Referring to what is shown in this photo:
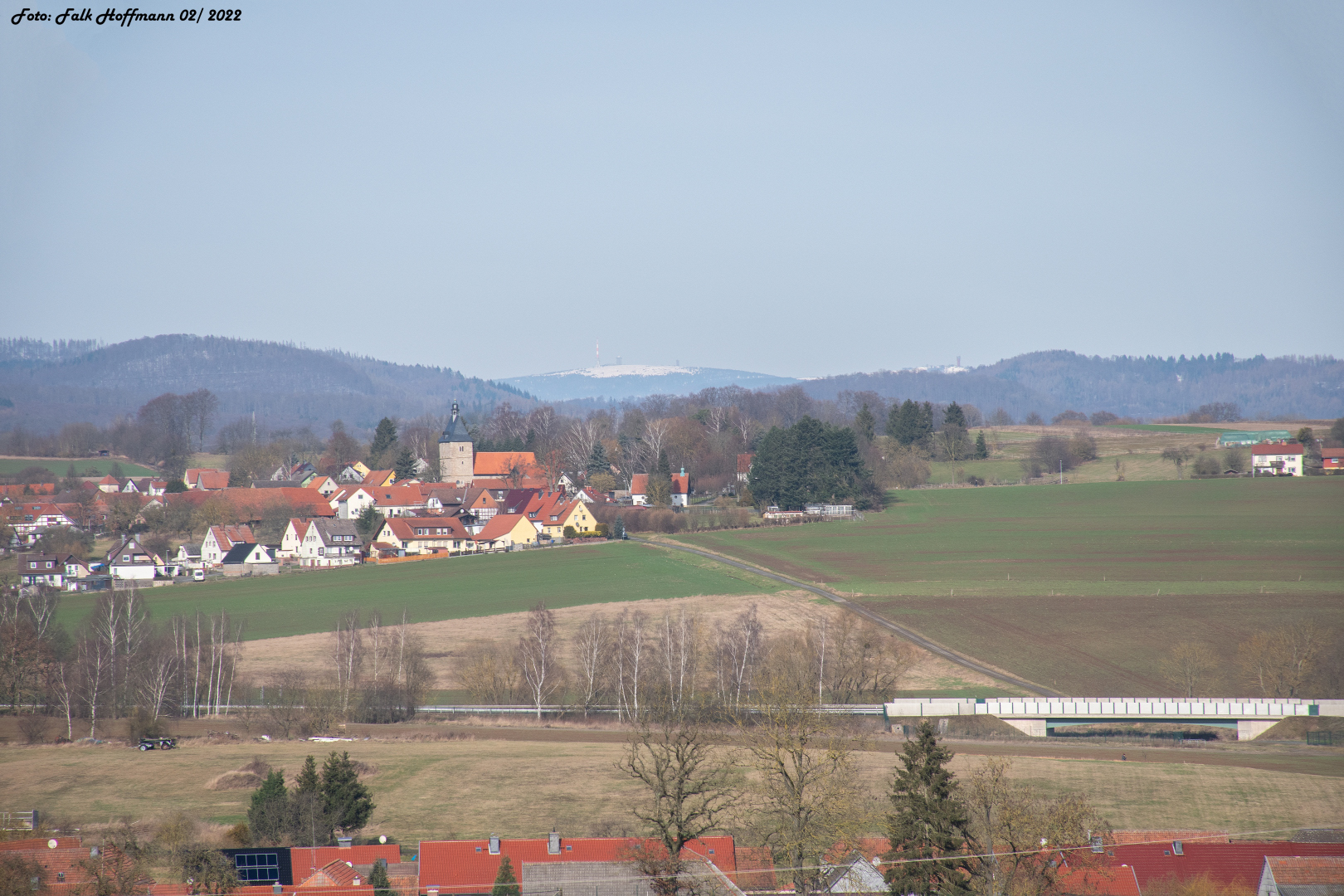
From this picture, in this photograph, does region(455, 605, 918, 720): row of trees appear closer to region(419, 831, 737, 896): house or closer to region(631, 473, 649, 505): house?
region(419, 831, 737, 896): house

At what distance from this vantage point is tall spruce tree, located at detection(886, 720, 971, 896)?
19.8 meters

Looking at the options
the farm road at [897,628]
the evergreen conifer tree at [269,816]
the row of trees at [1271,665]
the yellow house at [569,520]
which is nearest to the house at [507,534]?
the yellow house at [569,520]

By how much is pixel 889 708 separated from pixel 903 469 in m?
59.3

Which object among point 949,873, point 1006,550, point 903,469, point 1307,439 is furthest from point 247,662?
point 1307,439

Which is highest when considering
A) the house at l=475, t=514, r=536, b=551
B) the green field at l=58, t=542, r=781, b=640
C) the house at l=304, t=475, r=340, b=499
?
the house at l=304, t=475, r=340, b=499

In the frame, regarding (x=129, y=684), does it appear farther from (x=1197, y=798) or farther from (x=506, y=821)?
(x=1197, y=798)

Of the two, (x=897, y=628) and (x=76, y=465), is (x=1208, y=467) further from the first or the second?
(x=76, y=465)

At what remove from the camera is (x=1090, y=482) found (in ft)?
299

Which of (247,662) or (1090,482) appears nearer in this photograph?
Result: (247,662)

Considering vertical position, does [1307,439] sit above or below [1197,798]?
above

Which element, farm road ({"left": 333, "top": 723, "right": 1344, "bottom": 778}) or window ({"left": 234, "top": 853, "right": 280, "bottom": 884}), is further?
farm road ({"left": 333, "top": 723, "right": 1344, "bottom": 778})

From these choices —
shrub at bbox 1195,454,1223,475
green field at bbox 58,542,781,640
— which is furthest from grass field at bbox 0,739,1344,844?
shrub at bbox 1195,454,1223,475

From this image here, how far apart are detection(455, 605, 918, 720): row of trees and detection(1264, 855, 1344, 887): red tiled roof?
17318 millimetres

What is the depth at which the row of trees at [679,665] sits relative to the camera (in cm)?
4066
